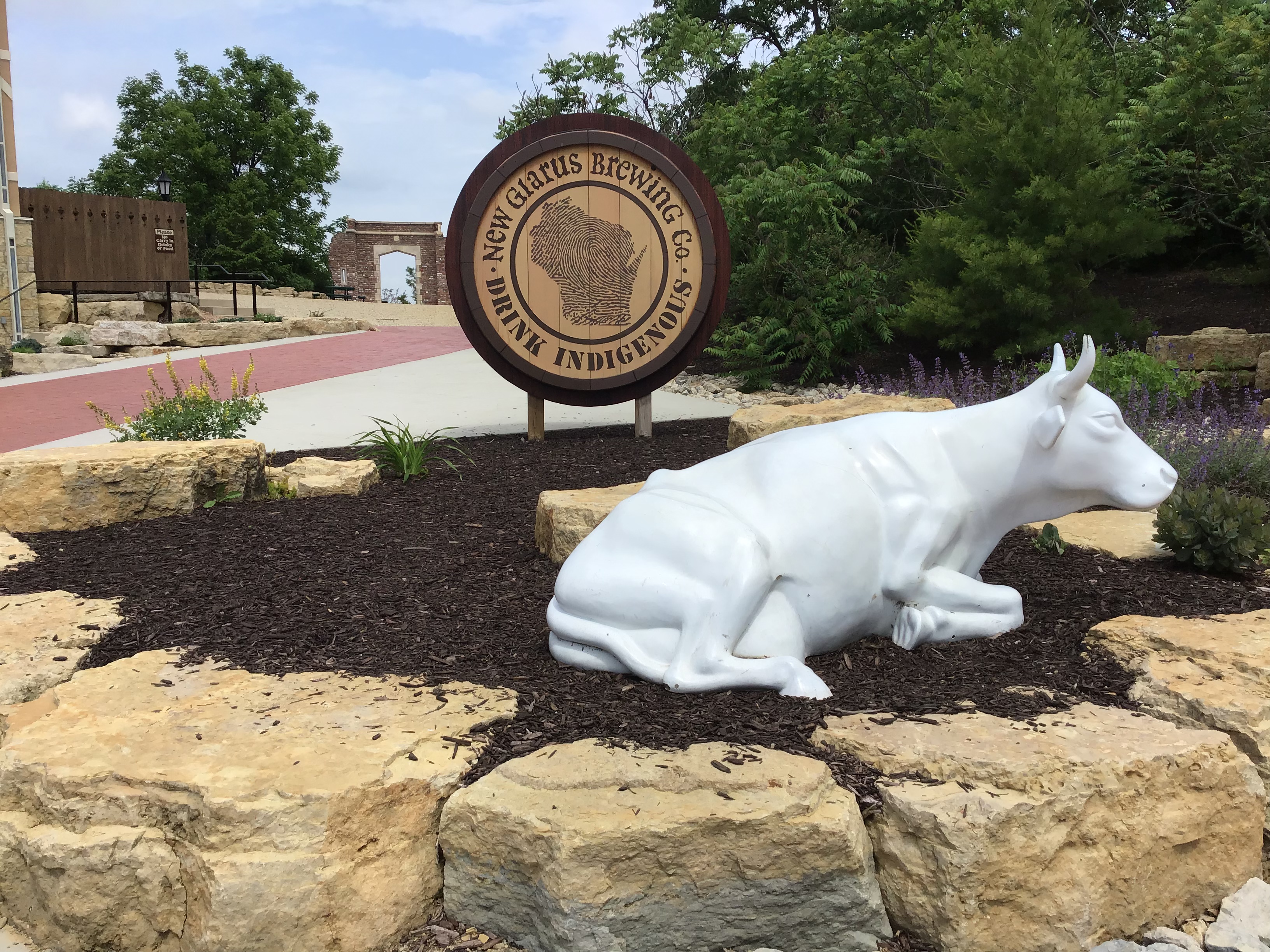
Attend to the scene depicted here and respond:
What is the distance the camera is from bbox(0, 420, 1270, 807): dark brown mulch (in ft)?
8.95

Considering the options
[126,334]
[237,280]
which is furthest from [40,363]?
[237,280]

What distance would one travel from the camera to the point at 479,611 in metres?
3.74

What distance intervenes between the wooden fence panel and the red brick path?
228 inches

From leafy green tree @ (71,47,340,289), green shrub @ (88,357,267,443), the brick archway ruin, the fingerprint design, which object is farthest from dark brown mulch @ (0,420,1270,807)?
the brick archway ruin

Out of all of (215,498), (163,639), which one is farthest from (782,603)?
(215,498)

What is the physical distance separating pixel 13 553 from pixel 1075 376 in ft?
14.7

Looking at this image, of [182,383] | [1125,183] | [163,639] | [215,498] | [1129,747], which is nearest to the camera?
[1129,747]

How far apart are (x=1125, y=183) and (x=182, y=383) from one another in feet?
36.5

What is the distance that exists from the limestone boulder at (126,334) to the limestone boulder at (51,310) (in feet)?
8.61

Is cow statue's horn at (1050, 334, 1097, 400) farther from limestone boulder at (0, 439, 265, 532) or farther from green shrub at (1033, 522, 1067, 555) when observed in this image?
limestone boulder at (0, 439, 265, 532)

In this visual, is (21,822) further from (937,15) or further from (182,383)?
(937,15)

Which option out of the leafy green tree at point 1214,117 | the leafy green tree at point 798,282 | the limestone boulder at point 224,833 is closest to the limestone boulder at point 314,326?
the leafy green tree at point 798,282

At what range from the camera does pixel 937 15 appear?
16531 mm

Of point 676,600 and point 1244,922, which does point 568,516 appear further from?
point 1244,922
